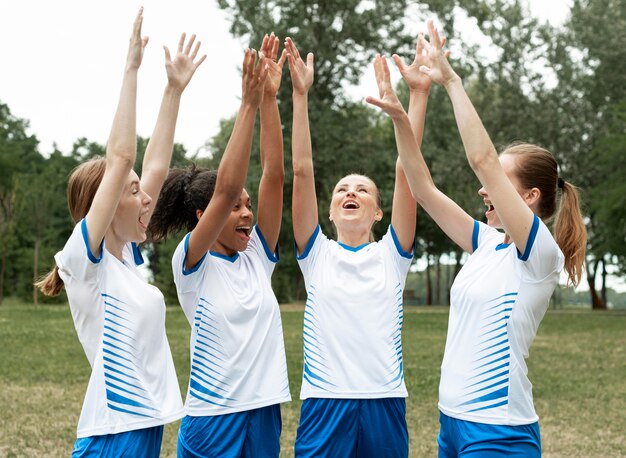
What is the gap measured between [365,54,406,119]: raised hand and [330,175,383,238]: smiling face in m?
0.69

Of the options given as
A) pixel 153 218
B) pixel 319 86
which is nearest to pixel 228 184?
pixel 153 218

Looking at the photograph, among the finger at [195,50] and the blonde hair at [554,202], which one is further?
the finger at [195,50]

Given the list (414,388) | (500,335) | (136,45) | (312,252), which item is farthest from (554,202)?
(414,388)

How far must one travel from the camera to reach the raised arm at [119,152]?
307 centimetres

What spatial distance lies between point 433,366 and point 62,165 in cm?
4343

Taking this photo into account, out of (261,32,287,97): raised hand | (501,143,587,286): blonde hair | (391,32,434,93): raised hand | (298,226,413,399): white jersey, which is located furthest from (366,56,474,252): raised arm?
(261,32,287,97): raised hand

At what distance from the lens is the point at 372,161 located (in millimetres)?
32656

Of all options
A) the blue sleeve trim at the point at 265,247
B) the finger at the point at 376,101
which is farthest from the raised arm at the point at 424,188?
the blue sleeve trim at the point at 265,247

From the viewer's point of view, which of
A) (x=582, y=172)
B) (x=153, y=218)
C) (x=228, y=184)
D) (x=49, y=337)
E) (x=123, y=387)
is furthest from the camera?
→ (x=582, y=172)

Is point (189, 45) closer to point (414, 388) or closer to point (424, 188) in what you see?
point (424, 188)

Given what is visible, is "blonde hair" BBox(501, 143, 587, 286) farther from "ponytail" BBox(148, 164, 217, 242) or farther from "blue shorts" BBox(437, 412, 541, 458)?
"ponytail" BBox(148, 164, 217, 242)

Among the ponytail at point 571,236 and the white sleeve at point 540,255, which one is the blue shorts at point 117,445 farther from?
the ponytail at point 571,236

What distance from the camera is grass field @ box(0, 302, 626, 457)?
7836 millimetres

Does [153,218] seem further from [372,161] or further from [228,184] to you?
[372,161]
